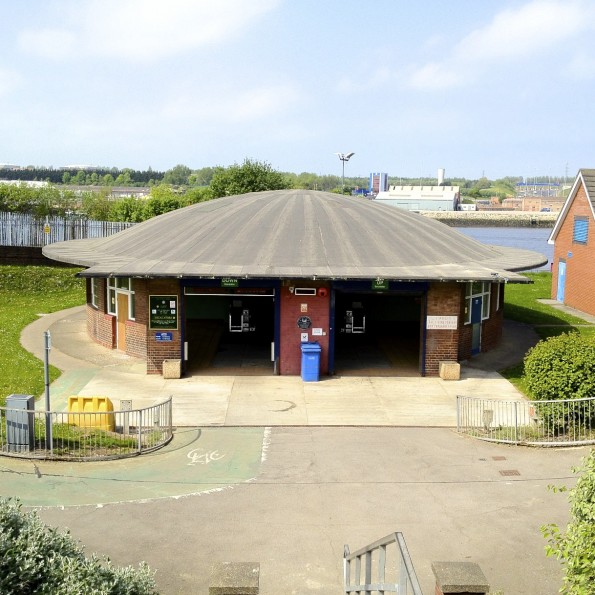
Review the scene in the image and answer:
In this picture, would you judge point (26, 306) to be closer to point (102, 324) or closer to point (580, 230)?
point (102, 324)

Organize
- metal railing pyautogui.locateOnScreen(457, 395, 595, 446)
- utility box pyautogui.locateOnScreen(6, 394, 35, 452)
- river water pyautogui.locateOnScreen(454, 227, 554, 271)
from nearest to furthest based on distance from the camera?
utility box pyautogui.locateOnScreen(6, 394, 35, 452)
metal railing pyautogui.locateOnScreen(457, 395, 595, 446)
river water pyautogui.locateOnScreen(454, 227, 554, 271)

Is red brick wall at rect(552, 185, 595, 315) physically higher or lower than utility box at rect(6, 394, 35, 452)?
higher

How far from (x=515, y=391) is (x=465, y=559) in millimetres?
10625

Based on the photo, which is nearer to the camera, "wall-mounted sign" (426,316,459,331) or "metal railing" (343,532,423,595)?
"metal railing" (343,532,423,595)

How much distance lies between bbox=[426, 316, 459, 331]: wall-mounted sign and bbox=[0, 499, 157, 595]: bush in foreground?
623 inches

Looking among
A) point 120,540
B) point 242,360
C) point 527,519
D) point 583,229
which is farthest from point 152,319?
point 583,229

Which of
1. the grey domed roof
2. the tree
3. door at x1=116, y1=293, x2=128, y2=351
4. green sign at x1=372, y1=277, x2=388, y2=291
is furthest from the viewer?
the tree

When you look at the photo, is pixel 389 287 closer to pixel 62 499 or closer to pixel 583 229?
pixel 62 499

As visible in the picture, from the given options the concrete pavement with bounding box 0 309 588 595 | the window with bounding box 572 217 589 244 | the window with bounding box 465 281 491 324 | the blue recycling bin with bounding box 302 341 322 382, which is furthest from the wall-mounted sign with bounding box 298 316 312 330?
the window with bounding box 572 217 589 244

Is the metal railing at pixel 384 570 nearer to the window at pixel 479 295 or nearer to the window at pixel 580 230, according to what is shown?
the window at pixel 479 295

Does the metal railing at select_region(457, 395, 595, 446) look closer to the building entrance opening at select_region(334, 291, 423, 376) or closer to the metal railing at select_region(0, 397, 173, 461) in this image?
the building entrance opening at select_region(334, 291, 423, 376)

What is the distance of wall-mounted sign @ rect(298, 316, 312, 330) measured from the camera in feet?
73.8

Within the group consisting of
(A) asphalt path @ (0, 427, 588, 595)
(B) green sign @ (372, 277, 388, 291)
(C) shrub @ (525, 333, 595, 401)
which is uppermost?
(B) green sign @ (372, 277, 388, 291)

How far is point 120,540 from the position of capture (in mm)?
11633
